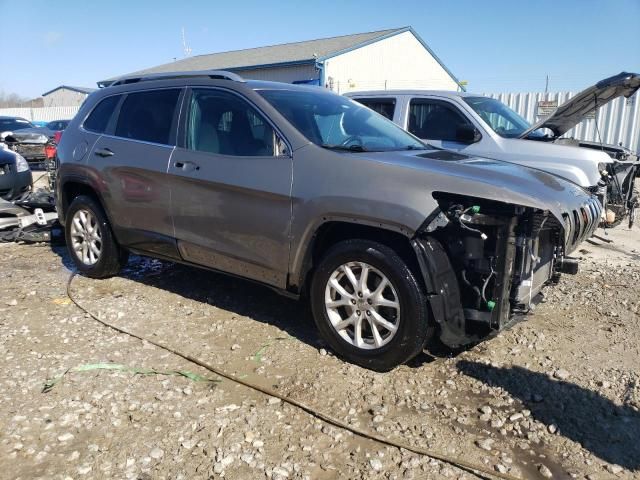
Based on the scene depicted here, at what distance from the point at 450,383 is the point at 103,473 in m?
2.05

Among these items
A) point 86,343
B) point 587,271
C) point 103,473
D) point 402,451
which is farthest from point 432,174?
point 587,271

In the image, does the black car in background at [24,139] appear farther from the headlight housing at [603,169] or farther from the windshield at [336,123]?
the headlight housing at [603,169]

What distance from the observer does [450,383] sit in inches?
136

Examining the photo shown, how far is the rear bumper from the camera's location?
8.24 m

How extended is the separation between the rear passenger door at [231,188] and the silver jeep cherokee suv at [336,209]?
11 millimetres

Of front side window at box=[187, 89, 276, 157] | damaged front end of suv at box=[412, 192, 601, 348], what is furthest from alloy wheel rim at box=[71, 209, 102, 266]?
damaged front end of suv at box=[412, 192, 601, 348]

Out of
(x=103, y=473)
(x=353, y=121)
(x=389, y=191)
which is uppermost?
(x=353, y=121)

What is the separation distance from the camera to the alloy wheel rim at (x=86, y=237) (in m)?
5.26

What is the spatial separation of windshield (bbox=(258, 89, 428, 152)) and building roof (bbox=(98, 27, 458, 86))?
1838 centimetres

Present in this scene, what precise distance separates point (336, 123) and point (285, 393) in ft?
6.74

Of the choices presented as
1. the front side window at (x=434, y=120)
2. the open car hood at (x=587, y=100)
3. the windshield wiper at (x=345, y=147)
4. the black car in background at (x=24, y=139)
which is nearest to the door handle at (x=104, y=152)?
the windshield wiper at (x=345, y=147)

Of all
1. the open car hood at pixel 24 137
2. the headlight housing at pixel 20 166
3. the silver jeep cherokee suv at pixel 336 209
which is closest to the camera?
the silver jeep cherokee suv at pixel 336 209

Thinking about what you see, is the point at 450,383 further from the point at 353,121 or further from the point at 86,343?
the point at 86,343

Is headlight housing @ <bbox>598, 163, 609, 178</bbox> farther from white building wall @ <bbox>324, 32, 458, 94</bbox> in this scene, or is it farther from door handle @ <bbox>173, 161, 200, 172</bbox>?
white building wall @ <bbox>324, 32, 458, 94</bbox>
